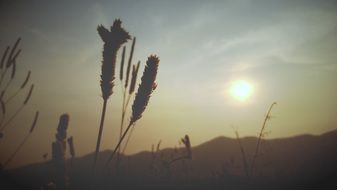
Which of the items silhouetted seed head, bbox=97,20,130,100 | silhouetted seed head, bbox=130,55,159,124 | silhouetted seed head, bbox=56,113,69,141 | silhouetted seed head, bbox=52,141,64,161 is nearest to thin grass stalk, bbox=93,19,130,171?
silhouetted seed head, bbox=97,20,130,100

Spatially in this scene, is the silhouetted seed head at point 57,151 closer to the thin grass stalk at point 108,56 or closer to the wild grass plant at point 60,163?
the wild grass plant at point 60,163

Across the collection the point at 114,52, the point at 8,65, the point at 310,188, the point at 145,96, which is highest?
the point at 8,65

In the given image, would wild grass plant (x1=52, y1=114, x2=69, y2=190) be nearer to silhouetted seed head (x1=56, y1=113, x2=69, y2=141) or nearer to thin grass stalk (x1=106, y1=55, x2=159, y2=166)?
silhouetted seed head (x1=56, y1=113, x2=69, y2=141)

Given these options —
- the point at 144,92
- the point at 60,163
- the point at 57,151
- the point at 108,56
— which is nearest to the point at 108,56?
the point at 108,56

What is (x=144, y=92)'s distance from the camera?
5.09 metres

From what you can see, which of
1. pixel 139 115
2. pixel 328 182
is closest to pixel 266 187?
pixel 328 182

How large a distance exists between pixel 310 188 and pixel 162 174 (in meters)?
5.53

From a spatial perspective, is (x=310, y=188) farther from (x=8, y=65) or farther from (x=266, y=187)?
(x=8, y=65)

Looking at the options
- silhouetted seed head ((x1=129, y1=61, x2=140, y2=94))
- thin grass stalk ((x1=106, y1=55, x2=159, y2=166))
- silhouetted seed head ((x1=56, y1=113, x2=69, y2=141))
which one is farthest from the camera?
silhouetted seed head ((x1=56, y1=113, x2=69, y2=141))

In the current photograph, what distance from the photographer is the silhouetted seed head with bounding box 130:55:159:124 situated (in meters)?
5.02

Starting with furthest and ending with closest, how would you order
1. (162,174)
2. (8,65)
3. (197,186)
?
(162,174) < (197,186) < (8,65)

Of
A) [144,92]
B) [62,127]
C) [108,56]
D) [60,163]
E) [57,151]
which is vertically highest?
[108,56]

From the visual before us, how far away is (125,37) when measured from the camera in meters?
5.26

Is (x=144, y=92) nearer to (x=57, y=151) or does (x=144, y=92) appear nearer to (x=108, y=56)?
(x=108, y=56)
